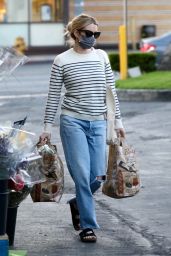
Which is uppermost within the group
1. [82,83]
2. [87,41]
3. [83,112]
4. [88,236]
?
[87,41]

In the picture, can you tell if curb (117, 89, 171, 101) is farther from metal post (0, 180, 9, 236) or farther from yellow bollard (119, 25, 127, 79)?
metal post (0, 180, 9, 236)

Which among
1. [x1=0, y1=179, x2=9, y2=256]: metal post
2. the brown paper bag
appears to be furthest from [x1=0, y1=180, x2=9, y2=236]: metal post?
the brown paper bag

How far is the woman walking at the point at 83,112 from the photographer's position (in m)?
8.08

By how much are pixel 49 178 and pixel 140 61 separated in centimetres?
1650

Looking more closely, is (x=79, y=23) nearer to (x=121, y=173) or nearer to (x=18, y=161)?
(x=121, y=173)

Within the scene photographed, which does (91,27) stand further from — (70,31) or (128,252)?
(128,252)

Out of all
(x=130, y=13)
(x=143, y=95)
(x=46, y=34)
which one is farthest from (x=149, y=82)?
(x=130, y=13)

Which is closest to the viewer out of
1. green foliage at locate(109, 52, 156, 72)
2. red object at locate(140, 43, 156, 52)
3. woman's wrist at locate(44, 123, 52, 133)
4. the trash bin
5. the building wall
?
woman's wrist at locate(44, 123, 52, 133)

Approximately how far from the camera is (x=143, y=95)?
1997cm

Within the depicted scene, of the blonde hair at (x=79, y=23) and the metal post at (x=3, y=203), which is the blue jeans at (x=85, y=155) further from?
the metal post at (x=3, y=203)

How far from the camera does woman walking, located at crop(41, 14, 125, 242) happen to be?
26.5 feet

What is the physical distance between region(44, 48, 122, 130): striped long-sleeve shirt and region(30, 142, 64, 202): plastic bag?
0.75ft

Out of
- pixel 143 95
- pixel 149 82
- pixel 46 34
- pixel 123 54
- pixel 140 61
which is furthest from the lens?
pixel 46 34

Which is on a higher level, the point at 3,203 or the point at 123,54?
the point at 3,203
